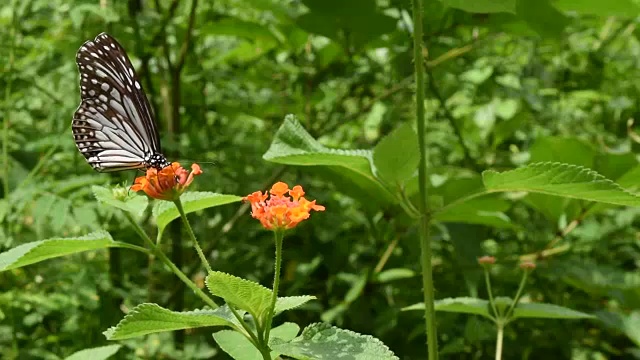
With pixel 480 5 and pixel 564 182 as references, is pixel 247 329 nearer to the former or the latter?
pixel 564 182

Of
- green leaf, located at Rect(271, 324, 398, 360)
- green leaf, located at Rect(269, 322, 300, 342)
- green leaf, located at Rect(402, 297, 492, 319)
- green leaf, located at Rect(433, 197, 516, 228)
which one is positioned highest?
green leaf, located at Rect(271, 324, 398, 360)

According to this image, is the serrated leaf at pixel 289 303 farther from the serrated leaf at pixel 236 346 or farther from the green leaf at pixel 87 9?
the green leaf at pixel 87 9

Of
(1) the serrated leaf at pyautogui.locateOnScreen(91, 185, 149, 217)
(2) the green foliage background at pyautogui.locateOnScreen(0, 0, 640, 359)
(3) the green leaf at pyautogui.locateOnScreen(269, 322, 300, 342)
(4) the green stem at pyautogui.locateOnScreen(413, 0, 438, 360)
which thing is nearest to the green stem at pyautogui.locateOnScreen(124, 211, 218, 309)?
(1) the serrated leaf at pyautogui.locateOnScreen(91, 185, 149, 217)

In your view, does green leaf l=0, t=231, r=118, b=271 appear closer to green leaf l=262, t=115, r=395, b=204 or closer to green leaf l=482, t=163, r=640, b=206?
green leaf l=262, t=115, r=395, b=204

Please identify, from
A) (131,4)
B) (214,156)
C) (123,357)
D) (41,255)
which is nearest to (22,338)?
(123,357)

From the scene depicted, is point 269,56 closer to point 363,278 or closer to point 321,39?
point 321,39
